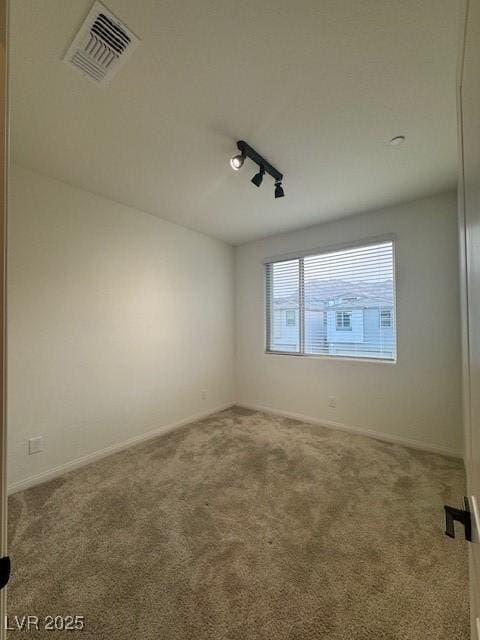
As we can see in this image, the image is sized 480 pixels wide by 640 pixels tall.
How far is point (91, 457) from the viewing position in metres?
2.44

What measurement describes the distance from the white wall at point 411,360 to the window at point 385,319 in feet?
0.40

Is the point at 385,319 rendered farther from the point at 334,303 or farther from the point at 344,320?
the point at 334,303

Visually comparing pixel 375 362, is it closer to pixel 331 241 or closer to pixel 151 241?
pixel 331 241

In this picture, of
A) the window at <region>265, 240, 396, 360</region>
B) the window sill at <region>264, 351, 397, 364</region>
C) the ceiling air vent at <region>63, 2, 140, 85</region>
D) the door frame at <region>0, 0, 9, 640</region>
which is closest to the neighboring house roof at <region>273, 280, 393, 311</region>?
the window at <region>265, 240, 396, 360</region>

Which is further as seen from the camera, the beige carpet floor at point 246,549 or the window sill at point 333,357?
the window sill at point 333,357

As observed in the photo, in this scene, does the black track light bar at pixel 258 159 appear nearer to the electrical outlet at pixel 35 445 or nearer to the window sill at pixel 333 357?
the window sill at pixel 333 357

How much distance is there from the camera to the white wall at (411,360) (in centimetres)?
252

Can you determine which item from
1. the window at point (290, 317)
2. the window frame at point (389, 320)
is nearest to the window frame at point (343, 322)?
the window frame at point (389, 320)

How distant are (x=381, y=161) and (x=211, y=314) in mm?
2555

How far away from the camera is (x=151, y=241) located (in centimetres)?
300

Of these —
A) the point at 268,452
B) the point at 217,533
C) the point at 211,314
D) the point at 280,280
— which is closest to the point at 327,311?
the point at 280,280

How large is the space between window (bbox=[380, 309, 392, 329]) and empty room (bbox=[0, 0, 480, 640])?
25 millimetres

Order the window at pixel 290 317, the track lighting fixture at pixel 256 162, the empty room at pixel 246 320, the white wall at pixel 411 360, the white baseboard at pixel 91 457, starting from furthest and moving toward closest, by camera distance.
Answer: the window at pixel 290 317
the white wall at pixel 411 360
the white baseboard at pixel 91 457
the track lighting fixture at pixel 256 162
the empty room at pixel 246 320

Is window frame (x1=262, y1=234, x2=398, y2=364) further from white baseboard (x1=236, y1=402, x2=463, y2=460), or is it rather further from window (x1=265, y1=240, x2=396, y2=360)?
white baseboard (x1=236, y1=402, x2=463, y2=460)
